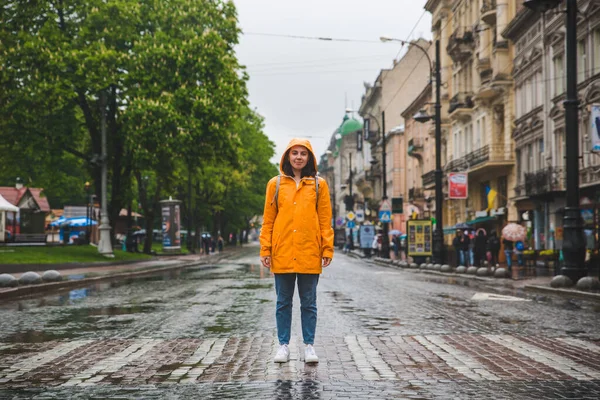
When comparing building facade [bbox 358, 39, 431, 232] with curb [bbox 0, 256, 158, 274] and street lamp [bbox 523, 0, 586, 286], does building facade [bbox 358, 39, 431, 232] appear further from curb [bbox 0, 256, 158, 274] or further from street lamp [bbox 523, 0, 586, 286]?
street lamp [bbox 523, 0, 586, 286]

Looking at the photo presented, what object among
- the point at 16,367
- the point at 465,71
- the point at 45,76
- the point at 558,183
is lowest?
the point at 16,367

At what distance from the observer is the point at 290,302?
24.2 ft

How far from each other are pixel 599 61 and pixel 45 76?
21.2 metres

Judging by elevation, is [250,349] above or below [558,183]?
below

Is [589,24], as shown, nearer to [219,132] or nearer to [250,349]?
[219,132]

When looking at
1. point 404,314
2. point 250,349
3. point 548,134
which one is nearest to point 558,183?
point 548,134

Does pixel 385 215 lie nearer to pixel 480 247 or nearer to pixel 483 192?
pixel 483 192

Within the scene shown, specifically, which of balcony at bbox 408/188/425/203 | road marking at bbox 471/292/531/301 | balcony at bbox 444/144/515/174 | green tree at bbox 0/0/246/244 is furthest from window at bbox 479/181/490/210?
road marking at bbox 471/292/531/301

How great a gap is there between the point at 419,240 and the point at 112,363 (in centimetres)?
3074

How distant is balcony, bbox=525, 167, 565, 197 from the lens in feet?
109

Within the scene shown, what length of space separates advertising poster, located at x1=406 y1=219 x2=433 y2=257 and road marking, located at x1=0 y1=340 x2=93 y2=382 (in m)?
29.0

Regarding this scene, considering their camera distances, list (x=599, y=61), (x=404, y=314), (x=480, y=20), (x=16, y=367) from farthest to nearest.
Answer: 1. (x=480, y=20)
2. (x=599, y=61)
3. (x=404, y=314)
4. (x=16, y=367)

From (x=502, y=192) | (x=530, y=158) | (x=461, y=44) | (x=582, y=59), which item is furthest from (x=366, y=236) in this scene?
(x=582, y=59)

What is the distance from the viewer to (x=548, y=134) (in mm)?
35344
